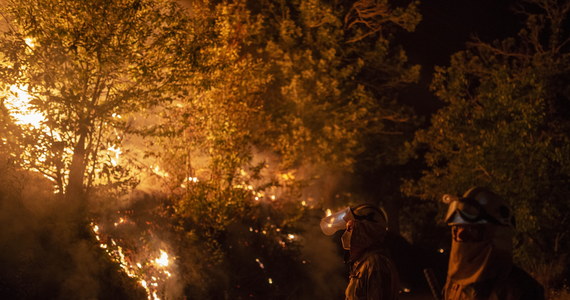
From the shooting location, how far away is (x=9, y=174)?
902 centimetres

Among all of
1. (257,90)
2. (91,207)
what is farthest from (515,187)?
(91,207)

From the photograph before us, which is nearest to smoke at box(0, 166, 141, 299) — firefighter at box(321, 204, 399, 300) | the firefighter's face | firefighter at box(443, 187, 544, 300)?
firefighter at box(321, 204, 399, 300)

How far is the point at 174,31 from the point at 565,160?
9.06 m

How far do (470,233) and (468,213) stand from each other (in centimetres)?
18

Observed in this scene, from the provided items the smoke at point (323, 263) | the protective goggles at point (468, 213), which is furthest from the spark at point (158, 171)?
the protective goggles at point (468, 213)

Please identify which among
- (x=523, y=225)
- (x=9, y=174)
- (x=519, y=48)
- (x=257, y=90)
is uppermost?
(x=519, y=48)

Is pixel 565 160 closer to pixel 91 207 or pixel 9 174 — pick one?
pixel 91 207

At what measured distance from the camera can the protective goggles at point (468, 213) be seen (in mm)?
4789

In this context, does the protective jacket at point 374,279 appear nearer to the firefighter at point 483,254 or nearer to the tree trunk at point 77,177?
the firefighter at point 483,254

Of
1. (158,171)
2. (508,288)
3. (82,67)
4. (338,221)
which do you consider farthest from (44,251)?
(508,288)

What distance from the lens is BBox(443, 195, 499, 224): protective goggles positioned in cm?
479

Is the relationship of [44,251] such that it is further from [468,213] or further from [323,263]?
[323,263]

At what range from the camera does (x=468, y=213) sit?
190 inches

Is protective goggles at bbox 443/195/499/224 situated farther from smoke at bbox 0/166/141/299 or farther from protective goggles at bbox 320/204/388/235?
smoke at bbox 0/166/141/299
